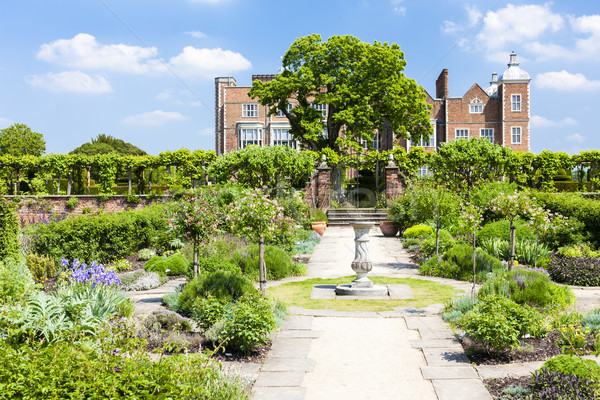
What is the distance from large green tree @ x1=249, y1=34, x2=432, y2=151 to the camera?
91.5 ft

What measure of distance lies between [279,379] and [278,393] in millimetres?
383

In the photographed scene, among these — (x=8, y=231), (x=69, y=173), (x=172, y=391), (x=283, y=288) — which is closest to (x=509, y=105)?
(x=69, y=173)

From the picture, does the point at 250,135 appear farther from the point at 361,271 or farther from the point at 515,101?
the point at 361,271

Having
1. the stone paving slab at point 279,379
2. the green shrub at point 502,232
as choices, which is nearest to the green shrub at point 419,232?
the green shrub at point 502,232

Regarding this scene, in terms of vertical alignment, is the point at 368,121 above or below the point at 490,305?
above

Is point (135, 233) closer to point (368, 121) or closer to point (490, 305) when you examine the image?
point (490, 305)

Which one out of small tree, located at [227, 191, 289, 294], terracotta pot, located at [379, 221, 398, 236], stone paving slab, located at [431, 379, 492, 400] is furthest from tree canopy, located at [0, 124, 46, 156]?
stone paving slab, located at [431, 379, 492, 400]

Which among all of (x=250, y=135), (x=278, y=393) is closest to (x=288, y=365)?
(x=278, y=393)

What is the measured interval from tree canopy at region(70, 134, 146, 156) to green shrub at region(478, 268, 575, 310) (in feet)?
176

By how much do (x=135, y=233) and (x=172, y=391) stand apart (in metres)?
11.1

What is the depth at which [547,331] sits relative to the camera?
6234 mm

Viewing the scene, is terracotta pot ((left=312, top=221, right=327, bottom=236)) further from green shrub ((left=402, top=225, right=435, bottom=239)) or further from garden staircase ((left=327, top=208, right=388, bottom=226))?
green shrub ((left=402, top=225, right=435, bottom=239))

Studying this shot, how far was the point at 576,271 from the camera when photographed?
1040 cm

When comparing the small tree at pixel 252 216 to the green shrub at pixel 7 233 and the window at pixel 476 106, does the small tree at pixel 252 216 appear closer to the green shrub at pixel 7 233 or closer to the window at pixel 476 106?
the green shrub at pixel 7 233
